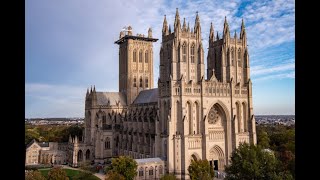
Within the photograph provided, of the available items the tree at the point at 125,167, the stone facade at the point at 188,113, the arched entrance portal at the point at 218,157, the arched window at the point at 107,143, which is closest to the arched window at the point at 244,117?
the stone facade at the point at 188,113

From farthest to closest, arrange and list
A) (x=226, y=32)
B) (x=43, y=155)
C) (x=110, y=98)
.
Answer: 1. (x=110, y=98)
2. (x=43, y=155)
3. (x=226, y=32)

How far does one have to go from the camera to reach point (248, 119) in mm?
67625

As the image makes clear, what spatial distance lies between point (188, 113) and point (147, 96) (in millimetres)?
23657

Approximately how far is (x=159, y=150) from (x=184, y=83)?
1351 centimetres

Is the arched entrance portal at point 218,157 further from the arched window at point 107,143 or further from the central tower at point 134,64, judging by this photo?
the central tower at point 134,64

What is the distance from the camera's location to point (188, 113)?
59.9 meters

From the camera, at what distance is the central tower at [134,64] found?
295 feet

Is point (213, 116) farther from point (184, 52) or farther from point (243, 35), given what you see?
point (243, 35)

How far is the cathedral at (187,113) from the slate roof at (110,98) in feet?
27.5

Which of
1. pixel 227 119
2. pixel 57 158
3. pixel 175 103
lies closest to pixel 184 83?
pixel 175 103

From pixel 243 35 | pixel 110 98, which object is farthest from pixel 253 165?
pixel 110 98

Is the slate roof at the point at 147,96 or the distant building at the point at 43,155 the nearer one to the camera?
the slate roof at the point at 147,96

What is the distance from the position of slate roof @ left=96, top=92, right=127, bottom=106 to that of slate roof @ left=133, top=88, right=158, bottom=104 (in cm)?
458
